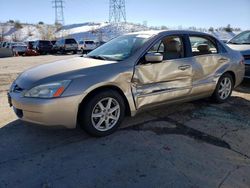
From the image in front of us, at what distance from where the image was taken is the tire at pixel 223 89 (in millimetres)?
5406

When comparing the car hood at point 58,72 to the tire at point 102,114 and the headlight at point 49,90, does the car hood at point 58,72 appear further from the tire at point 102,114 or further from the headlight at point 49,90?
the tire at point 102,114

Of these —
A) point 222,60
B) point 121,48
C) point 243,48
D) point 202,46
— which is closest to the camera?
point 121,48

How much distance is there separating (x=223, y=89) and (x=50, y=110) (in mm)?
3770

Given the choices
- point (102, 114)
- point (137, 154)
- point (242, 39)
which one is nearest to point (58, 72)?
point (102, 114)

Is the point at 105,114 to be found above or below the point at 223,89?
below

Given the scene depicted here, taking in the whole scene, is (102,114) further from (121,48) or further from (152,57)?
(121,48)

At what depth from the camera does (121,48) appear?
14.7 feet

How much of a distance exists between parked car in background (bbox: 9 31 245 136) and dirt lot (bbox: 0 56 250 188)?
13.8 inches

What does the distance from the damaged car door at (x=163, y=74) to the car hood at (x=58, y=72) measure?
1.83 feet

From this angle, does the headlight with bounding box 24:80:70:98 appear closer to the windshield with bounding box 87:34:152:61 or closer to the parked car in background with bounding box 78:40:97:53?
the windshield with bounding box 87:34:152:61

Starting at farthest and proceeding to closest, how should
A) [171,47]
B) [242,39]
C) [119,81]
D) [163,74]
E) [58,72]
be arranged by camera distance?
[242,39] < [171,47] < [163,74] < [119,81] < [58,72]

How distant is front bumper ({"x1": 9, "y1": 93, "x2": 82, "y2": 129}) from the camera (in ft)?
11.1

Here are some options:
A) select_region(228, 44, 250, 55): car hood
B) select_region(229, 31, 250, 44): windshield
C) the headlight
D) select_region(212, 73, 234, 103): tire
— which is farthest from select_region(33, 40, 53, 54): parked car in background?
the headlight

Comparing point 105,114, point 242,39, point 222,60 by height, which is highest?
point 242,39
